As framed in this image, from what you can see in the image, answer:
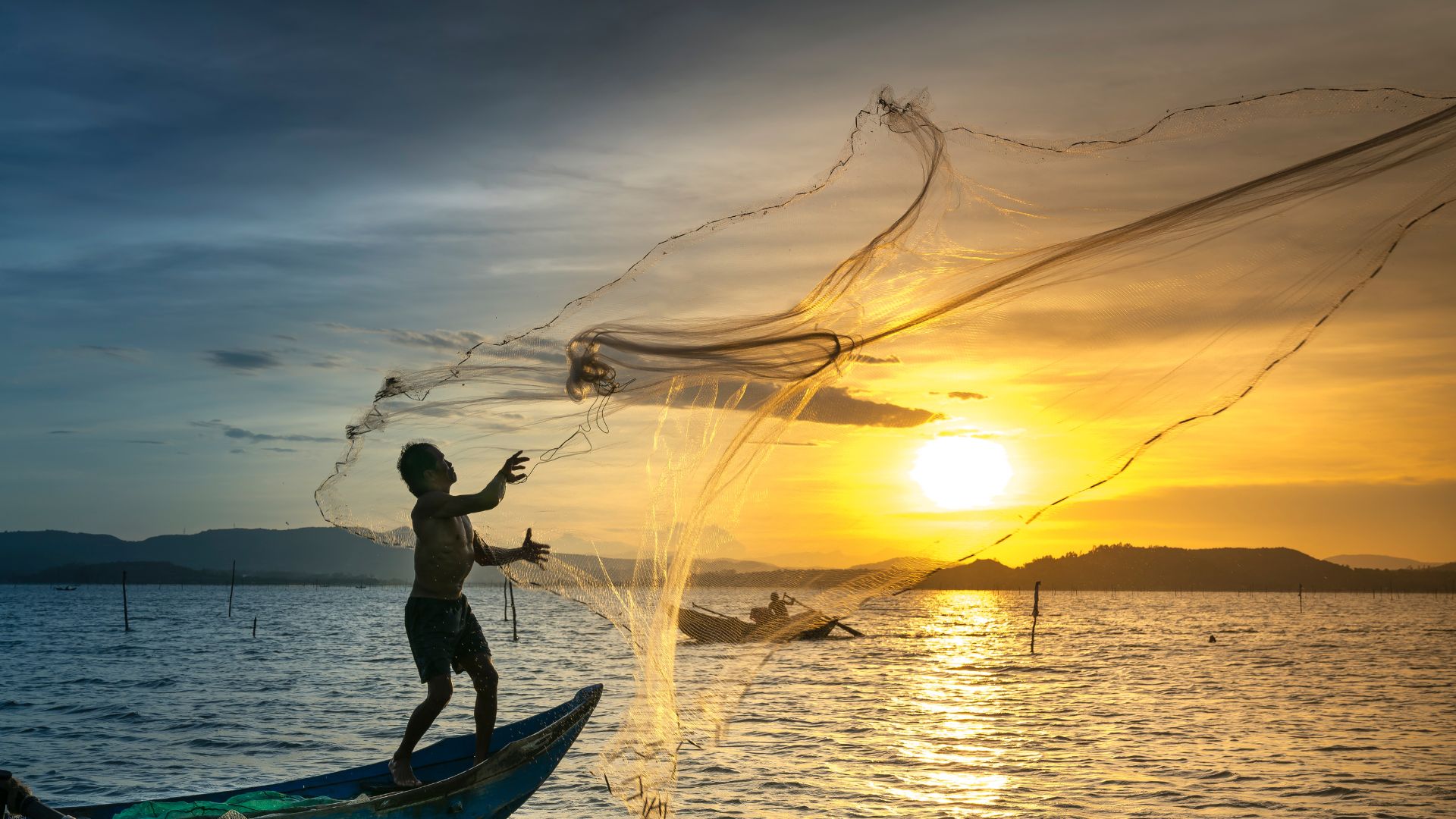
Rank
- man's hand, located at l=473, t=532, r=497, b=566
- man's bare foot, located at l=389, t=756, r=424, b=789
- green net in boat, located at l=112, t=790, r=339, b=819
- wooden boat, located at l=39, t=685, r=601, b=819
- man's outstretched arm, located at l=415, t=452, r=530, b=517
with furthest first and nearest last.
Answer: man's bare foot, located at l=389, t=756, r=424, b=789
man's hand, located at l=473, t=532, r=497, b=566
wooden boat, located at l=39, t=685, r=601, b=819
green net in boat, located at l=112, t=790, r=339, b=819
man's outstretched arm, located at l=415, t=452, r=530, b=517

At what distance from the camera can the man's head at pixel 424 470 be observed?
7.76 meters

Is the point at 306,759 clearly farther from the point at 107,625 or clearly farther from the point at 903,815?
the point at 107,625

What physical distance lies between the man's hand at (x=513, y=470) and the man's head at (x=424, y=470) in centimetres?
62

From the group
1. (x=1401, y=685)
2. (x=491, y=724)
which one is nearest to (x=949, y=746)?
(x=491, y=724)

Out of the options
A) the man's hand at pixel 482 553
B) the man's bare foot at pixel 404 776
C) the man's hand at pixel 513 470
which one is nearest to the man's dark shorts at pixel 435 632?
the man's hand at pixel 482 553

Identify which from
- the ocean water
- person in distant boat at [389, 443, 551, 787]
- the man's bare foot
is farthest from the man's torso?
the ocean water

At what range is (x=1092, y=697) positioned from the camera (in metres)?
31.7

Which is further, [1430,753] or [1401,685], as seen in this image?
[1401,685]

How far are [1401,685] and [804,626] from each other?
37360mm

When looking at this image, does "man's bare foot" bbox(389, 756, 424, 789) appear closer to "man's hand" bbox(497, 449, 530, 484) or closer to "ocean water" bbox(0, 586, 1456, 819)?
"man's hand" bbox(497, 449, 530, 484)

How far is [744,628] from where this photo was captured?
10.1 m

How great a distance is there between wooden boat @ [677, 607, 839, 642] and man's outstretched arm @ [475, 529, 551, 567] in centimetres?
111

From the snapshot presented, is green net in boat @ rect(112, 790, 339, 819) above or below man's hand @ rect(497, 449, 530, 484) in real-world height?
below

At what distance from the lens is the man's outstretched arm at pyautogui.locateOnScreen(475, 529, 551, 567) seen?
8.16m
